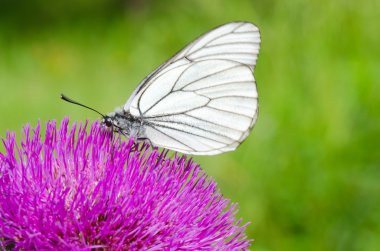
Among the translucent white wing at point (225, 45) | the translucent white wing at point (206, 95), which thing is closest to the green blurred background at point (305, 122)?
the translucent white wing at point (206, 95)

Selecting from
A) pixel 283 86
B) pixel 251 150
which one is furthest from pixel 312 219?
pixel 283 86

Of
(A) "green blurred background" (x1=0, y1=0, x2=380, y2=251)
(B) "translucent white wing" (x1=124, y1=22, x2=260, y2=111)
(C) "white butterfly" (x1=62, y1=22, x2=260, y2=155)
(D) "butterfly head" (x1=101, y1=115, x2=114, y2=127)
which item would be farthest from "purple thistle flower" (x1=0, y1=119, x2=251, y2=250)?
(A) "green blurred background" (x1=0, y1=0, x2=380, y2=251)

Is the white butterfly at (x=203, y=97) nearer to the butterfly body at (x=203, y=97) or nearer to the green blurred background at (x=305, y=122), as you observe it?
the butterfly body at (x=203, y=97)

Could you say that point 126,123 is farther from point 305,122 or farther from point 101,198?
point 305,122

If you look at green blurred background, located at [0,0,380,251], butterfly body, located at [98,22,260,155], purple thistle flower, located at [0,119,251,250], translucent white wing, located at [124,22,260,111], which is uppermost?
green blurred background, located at [0,0,380,251]

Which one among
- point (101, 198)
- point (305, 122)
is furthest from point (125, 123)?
point (305, 122)

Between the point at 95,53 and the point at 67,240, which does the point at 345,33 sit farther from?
the point at 95,53

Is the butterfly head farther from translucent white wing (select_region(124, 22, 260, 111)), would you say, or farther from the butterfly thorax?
translucent white wing (select_region(124, 22, 260, 111))
